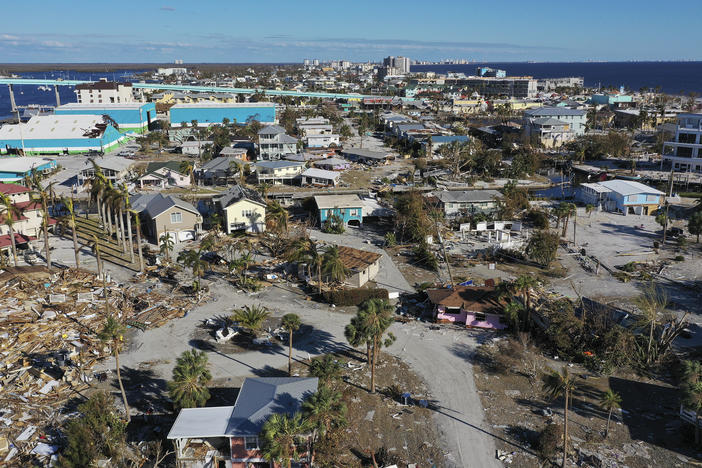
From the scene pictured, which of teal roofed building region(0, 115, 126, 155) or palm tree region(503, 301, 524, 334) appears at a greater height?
teal roofed building region(0, 115, 126, 155)

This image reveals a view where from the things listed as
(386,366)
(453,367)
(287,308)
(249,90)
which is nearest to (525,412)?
(453,367)

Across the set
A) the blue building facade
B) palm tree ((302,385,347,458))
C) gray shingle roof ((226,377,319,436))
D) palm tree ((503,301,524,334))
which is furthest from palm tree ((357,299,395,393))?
the blue building facade

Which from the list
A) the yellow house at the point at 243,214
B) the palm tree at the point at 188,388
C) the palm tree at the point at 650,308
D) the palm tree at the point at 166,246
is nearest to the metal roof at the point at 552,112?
the palm tree at the point at 650,308

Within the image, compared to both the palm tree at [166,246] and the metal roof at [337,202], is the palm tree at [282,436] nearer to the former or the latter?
the palm tree at [166,246]

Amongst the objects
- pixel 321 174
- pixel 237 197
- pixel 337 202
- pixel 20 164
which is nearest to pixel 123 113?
pixel 20 164

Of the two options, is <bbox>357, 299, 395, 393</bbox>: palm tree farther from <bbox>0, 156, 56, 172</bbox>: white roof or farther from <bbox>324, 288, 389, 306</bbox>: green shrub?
<bbox>0, 156, 56, 172</bbox>: white roof

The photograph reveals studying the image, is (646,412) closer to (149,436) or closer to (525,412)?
(525,412)
